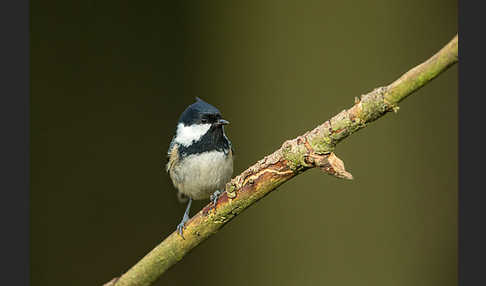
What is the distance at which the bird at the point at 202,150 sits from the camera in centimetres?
158

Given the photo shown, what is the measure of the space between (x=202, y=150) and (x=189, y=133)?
0.08 m

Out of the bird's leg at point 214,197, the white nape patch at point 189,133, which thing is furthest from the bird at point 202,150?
the bird's leg at point 214,197

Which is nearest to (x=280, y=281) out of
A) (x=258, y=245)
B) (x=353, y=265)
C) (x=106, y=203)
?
(x=258, y=245)

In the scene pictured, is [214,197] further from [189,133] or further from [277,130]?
[277,130]

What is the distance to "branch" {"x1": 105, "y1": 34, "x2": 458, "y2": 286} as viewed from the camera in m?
0.96

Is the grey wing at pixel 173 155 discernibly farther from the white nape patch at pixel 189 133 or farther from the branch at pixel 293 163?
the branch at pixel 293 163

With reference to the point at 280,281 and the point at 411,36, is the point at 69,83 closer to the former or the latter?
the point at 280,281

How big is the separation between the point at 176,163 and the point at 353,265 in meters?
1.15

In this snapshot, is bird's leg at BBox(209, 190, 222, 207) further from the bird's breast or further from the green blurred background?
the green blurred background

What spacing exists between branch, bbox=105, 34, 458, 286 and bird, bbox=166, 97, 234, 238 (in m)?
0.19

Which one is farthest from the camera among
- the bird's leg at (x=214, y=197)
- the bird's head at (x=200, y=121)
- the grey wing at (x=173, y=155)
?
the grey wing at (x=173, y=155)

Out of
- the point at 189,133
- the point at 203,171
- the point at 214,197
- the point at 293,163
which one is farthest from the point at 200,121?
the point at 293,163

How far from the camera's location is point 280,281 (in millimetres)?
2467

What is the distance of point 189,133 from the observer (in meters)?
1.63
